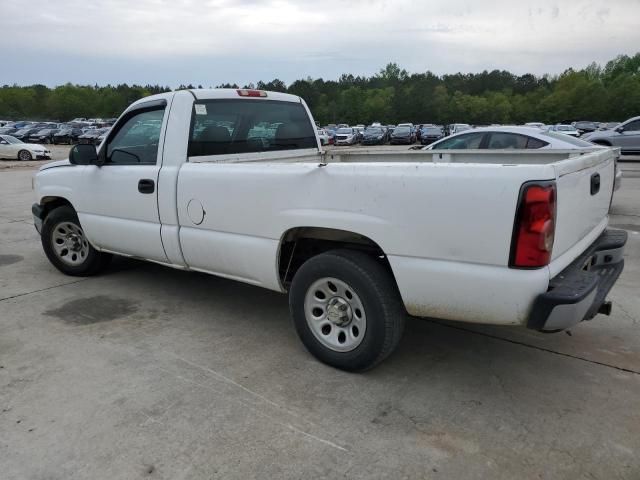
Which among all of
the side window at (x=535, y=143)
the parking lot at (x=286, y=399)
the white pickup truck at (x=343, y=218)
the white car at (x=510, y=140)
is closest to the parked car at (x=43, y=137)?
the white car at (x=510, y=140)

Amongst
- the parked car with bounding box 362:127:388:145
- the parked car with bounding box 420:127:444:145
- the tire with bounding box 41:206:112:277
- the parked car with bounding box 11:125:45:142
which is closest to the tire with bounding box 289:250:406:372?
the tire with bounding box 41:206:112:277

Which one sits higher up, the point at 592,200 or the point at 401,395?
the point at 592,200

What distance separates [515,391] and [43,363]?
126 inches

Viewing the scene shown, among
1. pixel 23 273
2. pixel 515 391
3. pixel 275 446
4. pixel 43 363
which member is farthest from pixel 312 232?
pixel 23 273

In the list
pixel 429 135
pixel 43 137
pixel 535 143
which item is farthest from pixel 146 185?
A: pixel 43 137

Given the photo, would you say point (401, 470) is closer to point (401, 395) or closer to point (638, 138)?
point (401, 395)

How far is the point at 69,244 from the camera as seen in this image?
5.58 metres

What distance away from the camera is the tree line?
80.7 metres

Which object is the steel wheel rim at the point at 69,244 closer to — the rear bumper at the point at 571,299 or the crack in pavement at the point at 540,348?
the crack in pavement at the point at 540,348

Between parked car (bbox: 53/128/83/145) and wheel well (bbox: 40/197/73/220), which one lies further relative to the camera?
parked car (bbox: 53/128/83/145)

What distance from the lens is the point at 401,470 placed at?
97.9 inches

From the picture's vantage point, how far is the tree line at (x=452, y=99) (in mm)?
80662

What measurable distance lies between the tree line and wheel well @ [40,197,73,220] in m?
65.5

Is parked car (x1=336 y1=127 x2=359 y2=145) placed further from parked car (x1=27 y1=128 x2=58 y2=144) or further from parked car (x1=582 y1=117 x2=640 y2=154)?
parked car (x1=27 y1=128 x2=58 y2=144)
